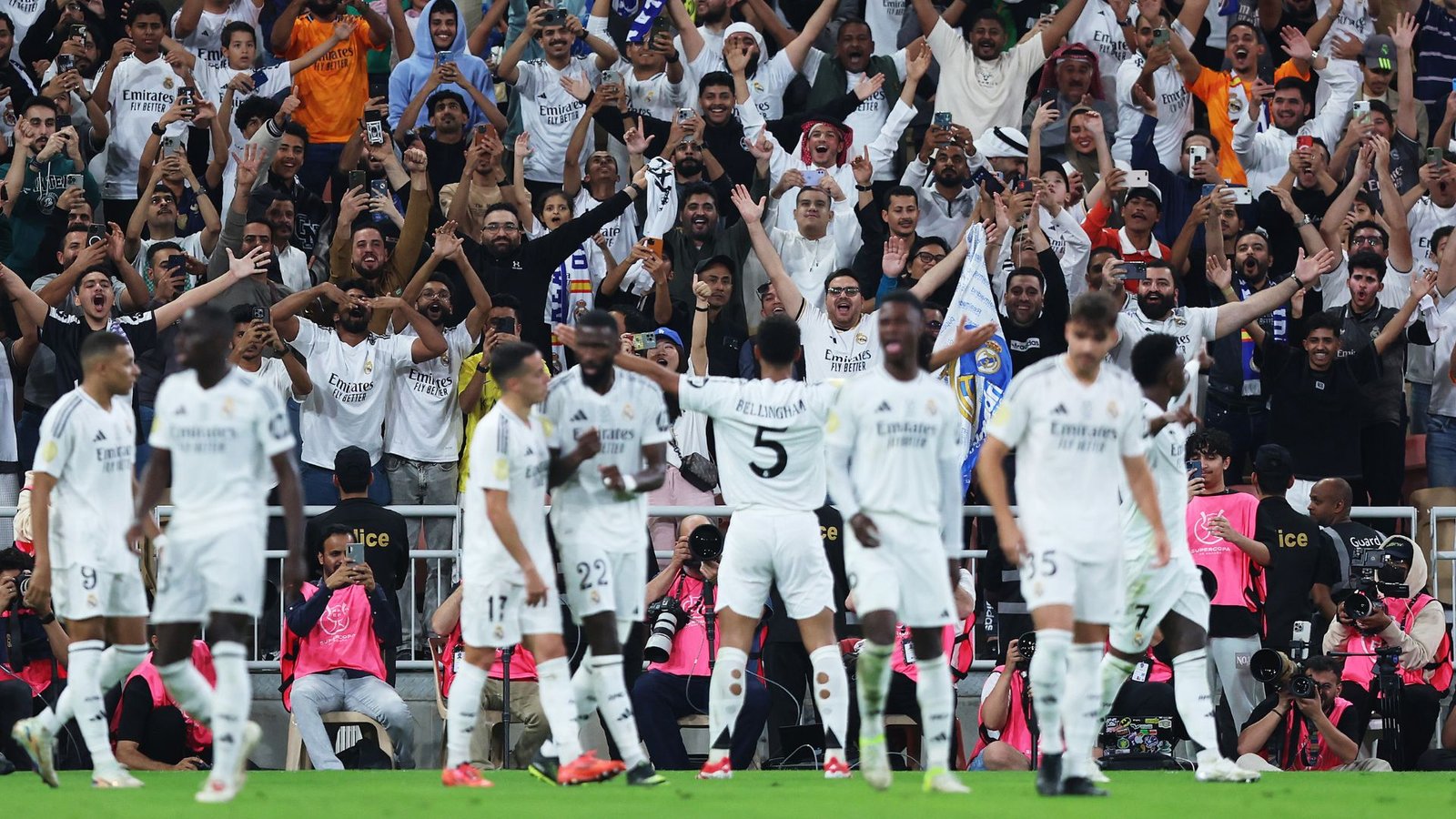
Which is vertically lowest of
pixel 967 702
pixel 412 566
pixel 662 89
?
pixel 967 702

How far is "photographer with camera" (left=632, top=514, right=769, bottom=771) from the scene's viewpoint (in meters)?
15.0

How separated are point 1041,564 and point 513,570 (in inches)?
120

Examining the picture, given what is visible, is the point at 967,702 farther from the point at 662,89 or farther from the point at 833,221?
the point at 662,89

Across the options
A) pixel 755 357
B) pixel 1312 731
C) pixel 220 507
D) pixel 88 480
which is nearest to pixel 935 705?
pixel 220 507

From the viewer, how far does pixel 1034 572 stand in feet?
35.0

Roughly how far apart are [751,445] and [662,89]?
28.4ft

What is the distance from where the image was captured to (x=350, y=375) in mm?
17469

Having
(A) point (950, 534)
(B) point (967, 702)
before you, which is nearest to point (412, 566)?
(B) point (967, 702)

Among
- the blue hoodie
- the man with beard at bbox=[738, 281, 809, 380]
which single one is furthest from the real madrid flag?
the blue hoodie

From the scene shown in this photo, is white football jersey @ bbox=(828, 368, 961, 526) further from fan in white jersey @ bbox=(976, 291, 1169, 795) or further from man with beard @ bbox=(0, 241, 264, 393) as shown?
man with beard @ bbox=(0, 241, 264, 393)

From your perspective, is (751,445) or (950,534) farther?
(751,445)

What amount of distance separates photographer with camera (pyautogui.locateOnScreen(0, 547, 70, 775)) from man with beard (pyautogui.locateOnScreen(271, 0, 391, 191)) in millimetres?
6925

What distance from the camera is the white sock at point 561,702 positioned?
11453 mm

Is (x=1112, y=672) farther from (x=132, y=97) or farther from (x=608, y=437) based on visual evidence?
(x=132, y=97)
